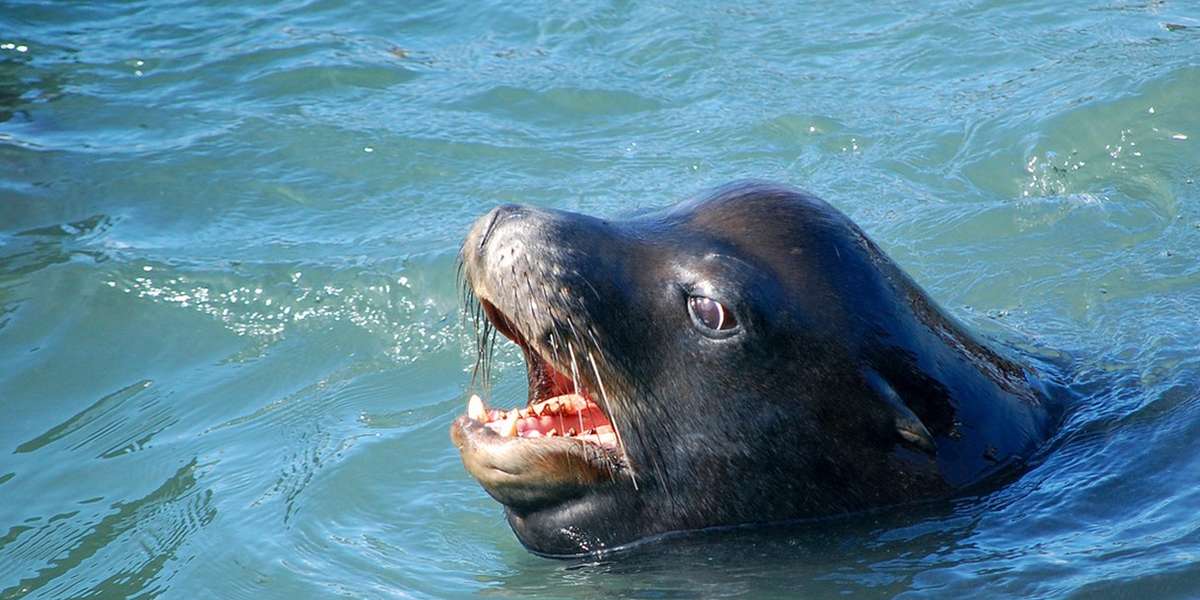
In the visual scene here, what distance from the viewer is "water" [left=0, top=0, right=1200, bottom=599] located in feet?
18.0

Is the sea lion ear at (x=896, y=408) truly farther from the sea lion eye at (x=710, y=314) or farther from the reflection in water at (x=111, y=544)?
the reflection in water at (x=111, y=544)

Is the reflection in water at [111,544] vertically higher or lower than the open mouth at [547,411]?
lower

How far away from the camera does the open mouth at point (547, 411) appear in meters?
5.18

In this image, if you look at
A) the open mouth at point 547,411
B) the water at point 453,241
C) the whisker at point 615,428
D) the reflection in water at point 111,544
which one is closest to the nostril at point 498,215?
the open mouth at point 547,411

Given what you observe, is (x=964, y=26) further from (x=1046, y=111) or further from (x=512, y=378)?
(x=512, y=378)

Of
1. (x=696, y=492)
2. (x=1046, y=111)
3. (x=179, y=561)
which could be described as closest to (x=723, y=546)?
(x=696, y=492)

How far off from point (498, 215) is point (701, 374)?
2.90ft

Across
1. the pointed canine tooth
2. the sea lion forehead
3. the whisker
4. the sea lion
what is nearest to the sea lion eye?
the sea lion

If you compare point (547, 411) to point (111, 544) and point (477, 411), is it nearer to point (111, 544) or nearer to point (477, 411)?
point (477, 411)

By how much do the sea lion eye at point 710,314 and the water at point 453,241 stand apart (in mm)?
756

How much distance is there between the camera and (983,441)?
18.1 ft

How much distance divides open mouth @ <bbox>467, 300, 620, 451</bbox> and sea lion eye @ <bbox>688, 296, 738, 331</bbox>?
45 centimetres

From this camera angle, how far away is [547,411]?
5383 mm

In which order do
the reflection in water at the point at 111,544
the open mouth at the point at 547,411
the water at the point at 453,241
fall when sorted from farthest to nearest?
the reflection in water at the point at 111,544
the water at the point at 453,241
the open mouth at the point at 547,411
